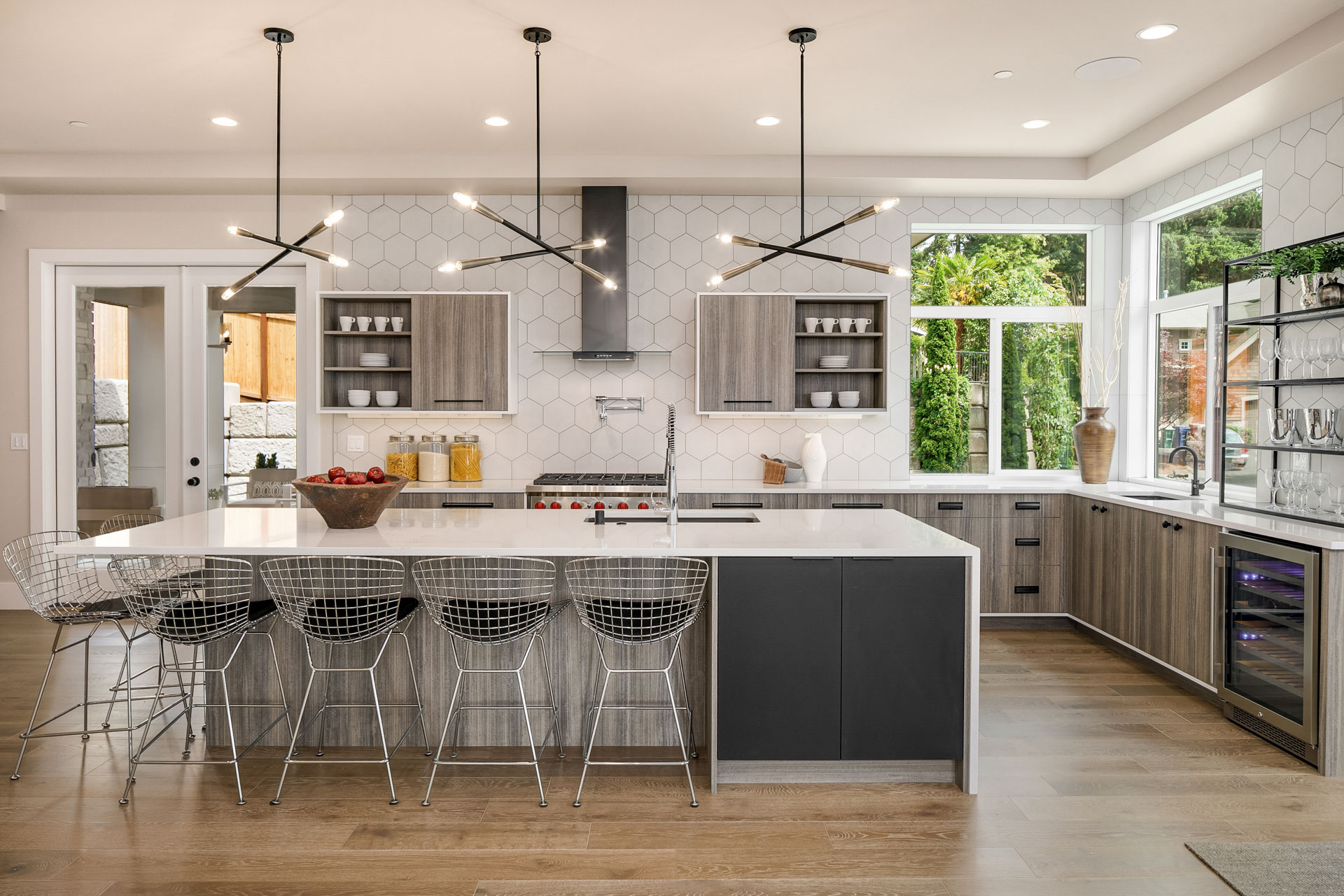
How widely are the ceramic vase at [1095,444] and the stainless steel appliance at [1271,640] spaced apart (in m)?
1.65

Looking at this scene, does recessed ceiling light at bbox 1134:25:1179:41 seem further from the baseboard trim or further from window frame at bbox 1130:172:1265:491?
the baseboard trim

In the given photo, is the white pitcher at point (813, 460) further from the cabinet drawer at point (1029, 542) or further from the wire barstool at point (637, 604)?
the wire barstool at point (637, 604)

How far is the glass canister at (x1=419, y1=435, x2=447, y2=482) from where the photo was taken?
17.4ft

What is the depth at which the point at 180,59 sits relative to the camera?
11.9 ft

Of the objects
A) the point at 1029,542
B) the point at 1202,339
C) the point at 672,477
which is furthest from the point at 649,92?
the point at 1202,339

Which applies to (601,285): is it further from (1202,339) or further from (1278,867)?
(1278,867)

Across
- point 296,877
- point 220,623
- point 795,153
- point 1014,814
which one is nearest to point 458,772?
point 296,877

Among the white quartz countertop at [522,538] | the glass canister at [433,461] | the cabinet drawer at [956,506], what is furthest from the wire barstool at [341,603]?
the cabinet drawer at [956,506]

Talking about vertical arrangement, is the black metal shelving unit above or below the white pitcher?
above

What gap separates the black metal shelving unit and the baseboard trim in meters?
1.87

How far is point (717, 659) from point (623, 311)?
9.52 ft

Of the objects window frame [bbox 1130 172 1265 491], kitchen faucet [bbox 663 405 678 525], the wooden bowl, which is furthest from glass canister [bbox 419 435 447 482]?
window frame [bbox 1130 172 1265 491]

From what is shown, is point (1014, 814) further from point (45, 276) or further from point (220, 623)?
point (45, 276)

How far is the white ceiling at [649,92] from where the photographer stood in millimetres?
3256
